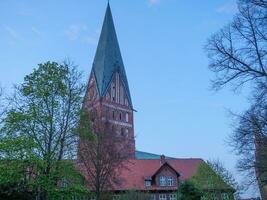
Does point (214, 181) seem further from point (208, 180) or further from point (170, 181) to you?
point (170, 181)

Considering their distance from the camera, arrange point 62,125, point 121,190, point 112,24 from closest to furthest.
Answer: point 62,125 < point 121,190 < point 112,24

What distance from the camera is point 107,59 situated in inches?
2940

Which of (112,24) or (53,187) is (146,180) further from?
(112,24)

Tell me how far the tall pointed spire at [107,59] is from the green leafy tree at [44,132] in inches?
1874

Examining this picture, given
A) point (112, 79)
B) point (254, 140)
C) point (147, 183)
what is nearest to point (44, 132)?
point (254, 140)

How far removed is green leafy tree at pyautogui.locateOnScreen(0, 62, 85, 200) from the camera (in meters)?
20.5

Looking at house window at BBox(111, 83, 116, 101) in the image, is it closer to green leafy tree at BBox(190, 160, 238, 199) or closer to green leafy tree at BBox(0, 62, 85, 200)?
green leafy tree at BBox(190, 160, 238, 199)

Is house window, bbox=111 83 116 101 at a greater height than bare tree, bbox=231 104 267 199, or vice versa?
house window, bbox=111 83 116 101

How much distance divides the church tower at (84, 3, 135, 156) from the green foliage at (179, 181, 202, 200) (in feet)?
129

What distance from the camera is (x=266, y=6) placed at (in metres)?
13.1

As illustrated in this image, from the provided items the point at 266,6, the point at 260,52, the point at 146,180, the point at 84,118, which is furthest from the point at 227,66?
the point at 146,180

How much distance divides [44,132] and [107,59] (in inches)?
2134

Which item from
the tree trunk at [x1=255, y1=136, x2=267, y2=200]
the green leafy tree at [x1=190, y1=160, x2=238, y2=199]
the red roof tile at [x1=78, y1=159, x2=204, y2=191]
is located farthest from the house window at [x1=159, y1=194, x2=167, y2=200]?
the tree trunk at [x1=255, y1=136, x2=267, y2=200]

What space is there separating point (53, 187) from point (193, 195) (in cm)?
1498
